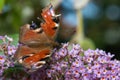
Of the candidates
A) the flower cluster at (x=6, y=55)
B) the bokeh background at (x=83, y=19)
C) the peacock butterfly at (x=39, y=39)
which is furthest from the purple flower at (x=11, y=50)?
the bokeh background at (x=83, y=19)

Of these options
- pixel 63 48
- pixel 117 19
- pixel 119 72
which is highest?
pixel 117 19

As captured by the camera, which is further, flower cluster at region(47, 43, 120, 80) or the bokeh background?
the bokeh background

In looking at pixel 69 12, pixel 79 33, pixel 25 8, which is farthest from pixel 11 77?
pixel 69 12

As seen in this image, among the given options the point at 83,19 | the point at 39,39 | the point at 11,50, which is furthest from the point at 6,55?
the point at 83,19

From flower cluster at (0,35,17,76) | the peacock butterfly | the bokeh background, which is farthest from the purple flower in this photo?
the bokeh background

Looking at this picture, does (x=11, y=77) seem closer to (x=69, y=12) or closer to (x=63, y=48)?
(x=63, y=48)

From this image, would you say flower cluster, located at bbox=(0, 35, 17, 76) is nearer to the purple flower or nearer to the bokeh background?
the purple flower

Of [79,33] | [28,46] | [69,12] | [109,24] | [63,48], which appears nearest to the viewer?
[28,46]
